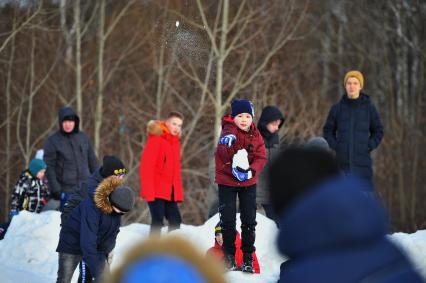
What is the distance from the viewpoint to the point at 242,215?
8.52 m

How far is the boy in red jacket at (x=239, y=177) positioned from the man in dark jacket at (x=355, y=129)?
192 centimetres

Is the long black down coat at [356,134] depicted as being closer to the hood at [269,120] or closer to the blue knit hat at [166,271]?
the hood at [269,120]

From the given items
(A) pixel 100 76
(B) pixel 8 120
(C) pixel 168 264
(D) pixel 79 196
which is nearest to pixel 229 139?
(D) pixel 79 196

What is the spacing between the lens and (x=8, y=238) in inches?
429

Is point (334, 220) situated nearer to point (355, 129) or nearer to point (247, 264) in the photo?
point (247, 264)

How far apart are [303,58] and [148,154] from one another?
2019cm

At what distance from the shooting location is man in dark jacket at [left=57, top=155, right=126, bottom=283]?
769cm

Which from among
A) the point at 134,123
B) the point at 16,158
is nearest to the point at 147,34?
the point at 134,123

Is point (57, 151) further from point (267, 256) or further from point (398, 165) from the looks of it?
point (398, 165)

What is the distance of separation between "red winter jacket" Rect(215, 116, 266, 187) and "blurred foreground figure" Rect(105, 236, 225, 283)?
5.72 m

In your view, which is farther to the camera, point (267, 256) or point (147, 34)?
point (147, 34)

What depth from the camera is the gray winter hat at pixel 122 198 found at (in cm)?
722

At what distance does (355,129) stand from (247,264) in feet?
8.22

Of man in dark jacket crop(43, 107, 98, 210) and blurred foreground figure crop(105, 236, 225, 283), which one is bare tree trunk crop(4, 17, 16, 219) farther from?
blurred foreground figure crop(105, 236, 225, 283)
